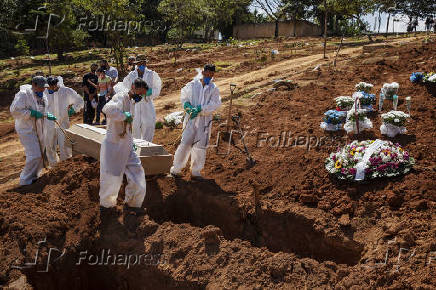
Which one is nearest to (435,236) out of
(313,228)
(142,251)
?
(313,228)

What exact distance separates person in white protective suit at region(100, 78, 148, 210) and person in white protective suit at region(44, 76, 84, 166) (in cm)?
260

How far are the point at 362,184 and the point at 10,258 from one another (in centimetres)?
497

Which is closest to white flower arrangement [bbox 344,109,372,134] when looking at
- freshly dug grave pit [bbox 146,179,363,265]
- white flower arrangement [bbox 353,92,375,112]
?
white flower arrangement [bbox 353,92,375,112]

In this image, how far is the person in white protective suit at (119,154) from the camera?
5.29 meters

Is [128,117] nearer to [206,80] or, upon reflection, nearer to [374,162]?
[206,80]

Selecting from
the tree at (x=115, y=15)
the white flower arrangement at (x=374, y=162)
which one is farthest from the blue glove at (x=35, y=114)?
the tree at (x=115, y=15)

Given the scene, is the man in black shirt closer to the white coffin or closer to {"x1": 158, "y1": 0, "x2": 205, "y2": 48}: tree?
the white coffin

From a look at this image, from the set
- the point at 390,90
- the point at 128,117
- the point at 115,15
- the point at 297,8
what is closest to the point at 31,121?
the point at 128,117

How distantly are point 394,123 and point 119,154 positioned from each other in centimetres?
502

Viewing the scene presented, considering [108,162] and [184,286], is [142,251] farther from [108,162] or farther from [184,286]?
[108,162]

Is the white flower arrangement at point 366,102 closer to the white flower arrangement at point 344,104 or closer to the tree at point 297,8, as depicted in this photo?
the white flower arrangement at point 344,104

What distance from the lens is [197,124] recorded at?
22.5 feet

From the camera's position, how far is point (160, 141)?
30.8 ft

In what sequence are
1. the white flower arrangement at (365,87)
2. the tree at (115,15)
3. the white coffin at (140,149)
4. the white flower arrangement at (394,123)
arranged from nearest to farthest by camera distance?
the white coffin at (140,149), the white flower arrangement at (394,123), the white flower arrangement at (365,87), the tree at (115,15)
